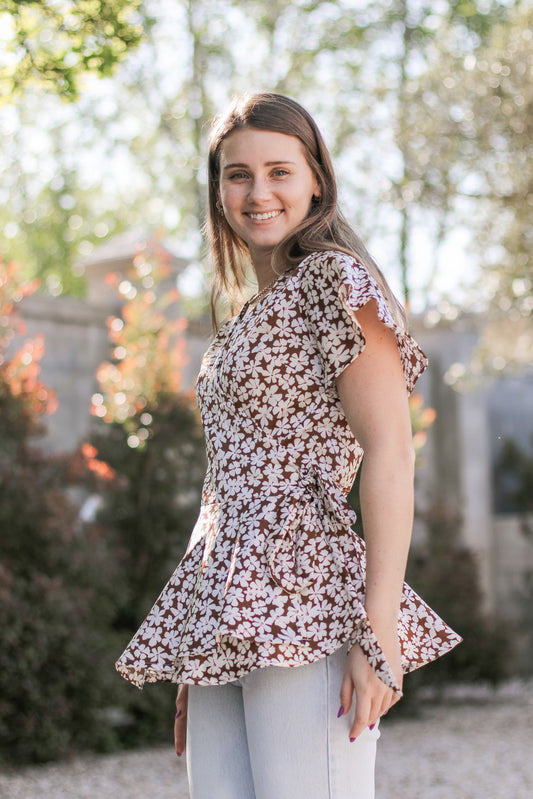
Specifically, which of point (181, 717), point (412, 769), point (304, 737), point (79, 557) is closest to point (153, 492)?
point (79, 557)

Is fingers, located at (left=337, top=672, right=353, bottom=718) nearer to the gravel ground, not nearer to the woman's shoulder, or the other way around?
the woman's shoulder

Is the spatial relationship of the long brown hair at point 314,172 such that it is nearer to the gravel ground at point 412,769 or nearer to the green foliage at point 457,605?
the gravel ground at point 412,769

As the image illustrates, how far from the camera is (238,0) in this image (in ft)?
40.9

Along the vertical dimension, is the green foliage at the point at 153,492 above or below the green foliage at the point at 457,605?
above

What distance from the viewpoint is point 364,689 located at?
1.60m

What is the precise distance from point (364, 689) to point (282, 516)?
299 mm

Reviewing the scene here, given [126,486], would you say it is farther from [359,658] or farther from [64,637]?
[359,658]

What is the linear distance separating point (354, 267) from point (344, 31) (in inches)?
466

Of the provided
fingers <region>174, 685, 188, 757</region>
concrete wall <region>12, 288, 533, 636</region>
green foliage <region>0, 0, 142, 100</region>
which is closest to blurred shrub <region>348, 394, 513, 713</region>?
concrete wall <region>12, 288, 533, 636</region>

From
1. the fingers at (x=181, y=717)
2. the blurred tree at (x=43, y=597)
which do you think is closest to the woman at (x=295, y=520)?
the fingers at (x=181, y=717)

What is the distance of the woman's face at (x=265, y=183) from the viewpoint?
6.33ft

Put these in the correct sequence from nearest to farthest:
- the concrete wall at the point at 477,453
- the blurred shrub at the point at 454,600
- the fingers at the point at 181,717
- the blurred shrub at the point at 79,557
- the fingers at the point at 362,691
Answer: the fingers at the point at 362,691 < the fingers at the point at 181,717 < the blurred shrub at the point at 79,557 < the blurred shrub at the point at 454,600 < the concrete wall at the point at 477,453

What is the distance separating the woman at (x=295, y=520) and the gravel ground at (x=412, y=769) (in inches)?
136

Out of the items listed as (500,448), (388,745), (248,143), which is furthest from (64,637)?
(500,448)
